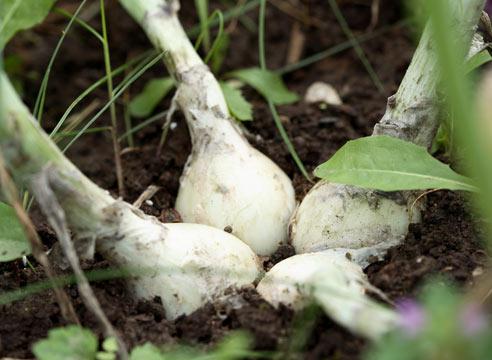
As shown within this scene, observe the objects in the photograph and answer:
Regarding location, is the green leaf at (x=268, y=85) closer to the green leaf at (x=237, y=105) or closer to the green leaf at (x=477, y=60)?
the green leaf at (x=237, y=105)

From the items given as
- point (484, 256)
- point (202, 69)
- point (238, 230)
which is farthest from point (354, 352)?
point (202, 69)

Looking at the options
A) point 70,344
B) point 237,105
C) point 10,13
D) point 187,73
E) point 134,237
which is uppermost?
point 10,13

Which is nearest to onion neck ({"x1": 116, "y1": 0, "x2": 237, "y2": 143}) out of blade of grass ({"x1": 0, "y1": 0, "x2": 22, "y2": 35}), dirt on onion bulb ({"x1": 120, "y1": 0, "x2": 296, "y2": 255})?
dirt on onion bulb ({"x1": 120, "y1": 0, "x2": 296, "y2": 255})

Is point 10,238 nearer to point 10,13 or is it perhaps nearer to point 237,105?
point 10,13

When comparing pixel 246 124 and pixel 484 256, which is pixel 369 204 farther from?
pixel 246 124

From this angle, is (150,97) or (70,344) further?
(150,97)

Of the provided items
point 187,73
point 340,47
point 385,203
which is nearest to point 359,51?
point 340,47
